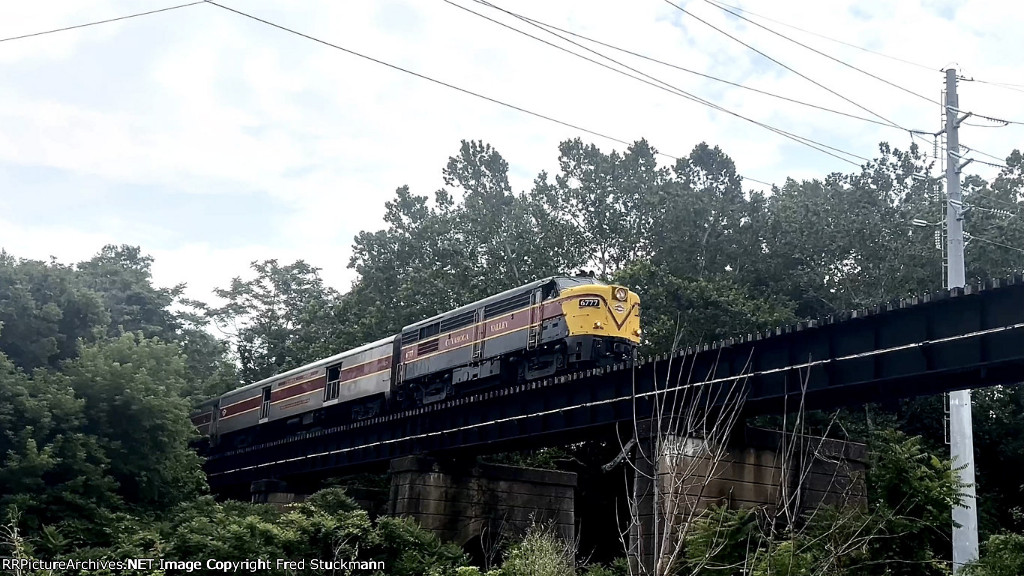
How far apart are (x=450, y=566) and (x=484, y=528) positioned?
6.10 m

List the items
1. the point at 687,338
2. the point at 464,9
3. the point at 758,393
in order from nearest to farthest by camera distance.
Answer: the point at 464,9 → the point at 758,393 → the point at 687,338

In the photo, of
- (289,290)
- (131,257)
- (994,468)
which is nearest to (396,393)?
(994,468)

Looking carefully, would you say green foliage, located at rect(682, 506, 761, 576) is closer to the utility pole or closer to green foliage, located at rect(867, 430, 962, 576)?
green foliage, located at rect(867, 430, 962, 576)

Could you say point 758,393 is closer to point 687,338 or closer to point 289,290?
point 687,338

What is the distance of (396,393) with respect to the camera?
38000 millimetres

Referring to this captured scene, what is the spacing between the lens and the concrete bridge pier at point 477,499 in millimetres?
35062

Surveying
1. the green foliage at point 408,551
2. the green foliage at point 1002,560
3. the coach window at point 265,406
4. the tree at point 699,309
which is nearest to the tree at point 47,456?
the green foliage at point 408,551

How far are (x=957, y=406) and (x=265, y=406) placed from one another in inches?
1327

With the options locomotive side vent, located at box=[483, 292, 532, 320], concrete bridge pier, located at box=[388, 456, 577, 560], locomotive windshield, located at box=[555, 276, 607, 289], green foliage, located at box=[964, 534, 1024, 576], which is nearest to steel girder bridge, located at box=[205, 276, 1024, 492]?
concrete bridge pier, located at box=[388, 456, 577, 560]

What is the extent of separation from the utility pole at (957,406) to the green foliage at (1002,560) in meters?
1.55

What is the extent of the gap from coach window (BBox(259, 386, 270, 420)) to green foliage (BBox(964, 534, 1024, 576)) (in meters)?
35.3

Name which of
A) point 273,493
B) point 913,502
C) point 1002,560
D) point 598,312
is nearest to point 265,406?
point 273,493

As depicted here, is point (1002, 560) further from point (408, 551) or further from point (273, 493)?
point (273, 493)

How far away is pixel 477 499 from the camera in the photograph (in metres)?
36.7
